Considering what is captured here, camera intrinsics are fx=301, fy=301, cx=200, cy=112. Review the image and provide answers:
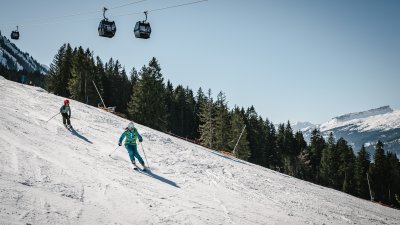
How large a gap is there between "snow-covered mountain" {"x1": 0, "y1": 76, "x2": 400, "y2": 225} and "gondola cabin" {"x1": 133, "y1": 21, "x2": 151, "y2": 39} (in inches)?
253

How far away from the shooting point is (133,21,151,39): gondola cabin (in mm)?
18453

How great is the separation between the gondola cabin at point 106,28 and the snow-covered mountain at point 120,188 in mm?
6269

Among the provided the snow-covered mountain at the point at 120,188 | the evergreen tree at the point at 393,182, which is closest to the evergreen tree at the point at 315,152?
the evergreen tree at the point at 393,182

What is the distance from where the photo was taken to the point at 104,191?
9.05 metres

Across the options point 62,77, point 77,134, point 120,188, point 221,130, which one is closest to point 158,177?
point 120,188

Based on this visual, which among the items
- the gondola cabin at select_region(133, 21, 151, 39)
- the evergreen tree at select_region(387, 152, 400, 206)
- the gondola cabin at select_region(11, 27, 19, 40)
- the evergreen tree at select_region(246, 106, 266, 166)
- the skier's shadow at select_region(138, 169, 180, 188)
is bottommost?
the evergreen tree at select_region(387, 152, 400, 206)

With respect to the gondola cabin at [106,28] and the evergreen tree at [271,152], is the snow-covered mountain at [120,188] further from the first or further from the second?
the evergreen tree at [271,152]

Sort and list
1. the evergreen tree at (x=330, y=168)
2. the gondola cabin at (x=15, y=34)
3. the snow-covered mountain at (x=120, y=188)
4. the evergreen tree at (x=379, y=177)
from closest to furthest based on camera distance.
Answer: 1. the snow-covered mountain at (x=120, y=188)
2. the gondola cabin at (x=15, y=34)
3. the evergreen tree at (x=379, y=177)
4. the evergreen tree at (x=330, y=168)

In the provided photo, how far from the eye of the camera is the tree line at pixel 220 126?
55.8 metres

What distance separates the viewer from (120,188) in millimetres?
9578

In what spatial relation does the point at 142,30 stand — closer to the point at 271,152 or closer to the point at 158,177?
the point at 158,177

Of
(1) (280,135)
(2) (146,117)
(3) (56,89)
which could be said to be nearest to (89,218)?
(2) (146,117)

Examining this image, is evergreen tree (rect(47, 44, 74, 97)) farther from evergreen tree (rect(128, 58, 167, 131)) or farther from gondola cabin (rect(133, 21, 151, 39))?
gondola cabin (rect(133, 21, 151, 39))

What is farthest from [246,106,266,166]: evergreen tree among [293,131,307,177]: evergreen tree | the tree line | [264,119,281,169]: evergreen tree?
[293,131,307,177]: evergreen tree
